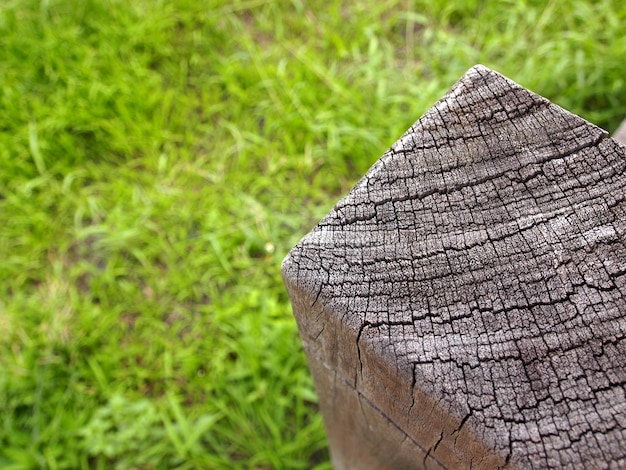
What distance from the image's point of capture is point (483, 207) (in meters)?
0.68

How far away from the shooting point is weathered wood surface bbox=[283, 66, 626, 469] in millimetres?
581

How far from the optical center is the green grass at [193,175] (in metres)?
2.02

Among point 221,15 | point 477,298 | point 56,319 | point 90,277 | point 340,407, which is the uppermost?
point 221,15

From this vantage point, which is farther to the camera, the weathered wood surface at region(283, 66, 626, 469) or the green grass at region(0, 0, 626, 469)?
the green grass at region(0, 0, 626, 469)

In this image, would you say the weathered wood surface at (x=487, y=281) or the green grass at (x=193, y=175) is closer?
the weathered wood surface at (x=487, y=281)

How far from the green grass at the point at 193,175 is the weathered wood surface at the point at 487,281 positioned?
1.41 metres

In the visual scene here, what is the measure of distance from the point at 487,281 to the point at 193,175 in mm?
2145

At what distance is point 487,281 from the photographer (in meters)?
0.64

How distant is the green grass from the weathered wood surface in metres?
1.41

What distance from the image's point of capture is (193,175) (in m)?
2.59

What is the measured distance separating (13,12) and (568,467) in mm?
3528

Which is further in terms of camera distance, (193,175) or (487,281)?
(193,175)

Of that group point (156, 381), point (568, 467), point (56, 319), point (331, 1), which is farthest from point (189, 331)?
point (331, 1)

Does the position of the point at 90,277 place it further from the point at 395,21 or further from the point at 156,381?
the point at 395,21
